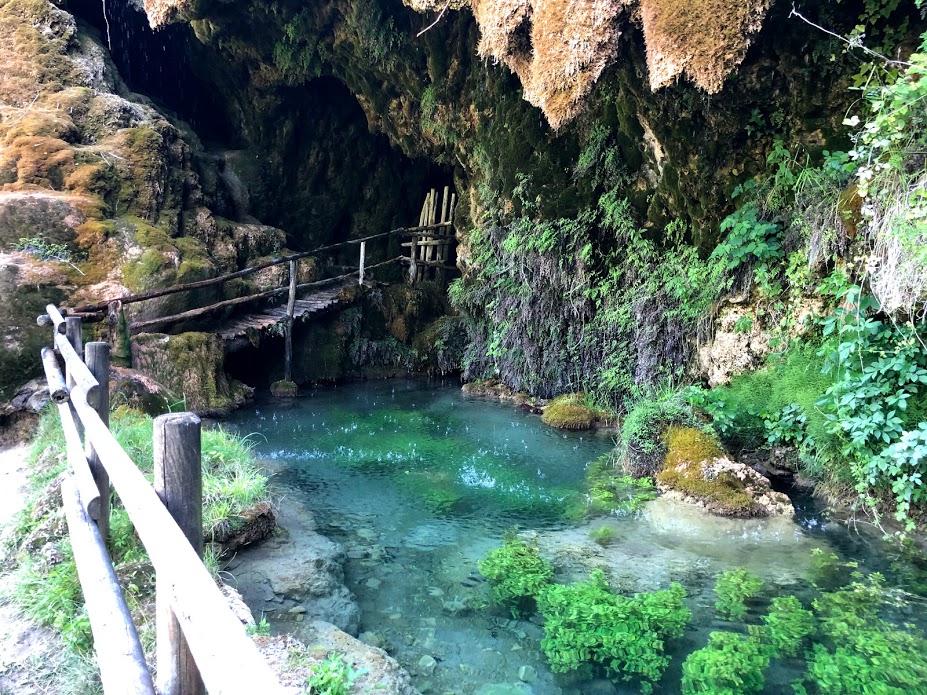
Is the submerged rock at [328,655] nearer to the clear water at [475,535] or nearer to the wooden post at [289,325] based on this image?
the clear water at [475,535]

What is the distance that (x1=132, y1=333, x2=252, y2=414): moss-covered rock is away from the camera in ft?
28.6

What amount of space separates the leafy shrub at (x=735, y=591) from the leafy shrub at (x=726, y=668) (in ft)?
1.12

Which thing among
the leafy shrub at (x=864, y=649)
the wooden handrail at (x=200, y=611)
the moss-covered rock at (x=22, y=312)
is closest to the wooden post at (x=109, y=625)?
the wooden handrail at (x=200, y=611)

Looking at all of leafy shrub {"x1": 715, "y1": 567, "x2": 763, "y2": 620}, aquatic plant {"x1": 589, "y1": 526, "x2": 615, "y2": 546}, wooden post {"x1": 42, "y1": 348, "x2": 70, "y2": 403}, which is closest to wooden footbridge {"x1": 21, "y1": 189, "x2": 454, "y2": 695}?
wooden post {"x1": 42, "y1": 348, "x2": 70, "y2": 403}

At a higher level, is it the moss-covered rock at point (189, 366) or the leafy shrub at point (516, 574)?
the moss-covered rock at point (189, 366)

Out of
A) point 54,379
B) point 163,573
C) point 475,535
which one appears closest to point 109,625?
point 163,573

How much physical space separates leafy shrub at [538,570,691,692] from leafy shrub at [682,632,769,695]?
0.17 metres

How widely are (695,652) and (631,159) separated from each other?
6.81 m

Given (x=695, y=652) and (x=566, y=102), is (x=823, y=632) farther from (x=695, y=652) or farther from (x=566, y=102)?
(x=566, y=102)

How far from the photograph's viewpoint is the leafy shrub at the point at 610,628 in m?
3.47

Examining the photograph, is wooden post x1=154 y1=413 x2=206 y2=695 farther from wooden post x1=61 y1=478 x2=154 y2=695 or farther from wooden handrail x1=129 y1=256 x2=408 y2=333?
wooden handrail x1=129 y1=256 x2=408 y2=333

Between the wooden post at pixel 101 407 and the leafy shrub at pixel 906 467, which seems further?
the leafy shrub at pixel 906 467

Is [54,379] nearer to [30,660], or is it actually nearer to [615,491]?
[30,660]

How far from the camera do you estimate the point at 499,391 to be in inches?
439
